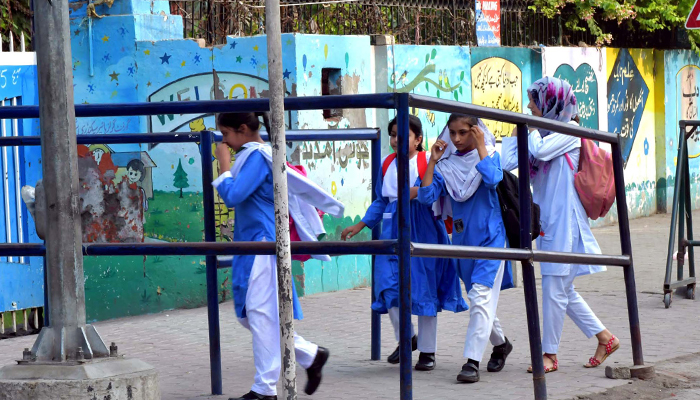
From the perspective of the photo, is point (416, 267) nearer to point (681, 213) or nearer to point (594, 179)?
point (594, 179)


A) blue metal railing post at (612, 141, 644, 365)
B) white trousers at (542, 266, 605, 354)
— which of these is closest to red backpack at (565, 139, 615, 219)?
blue metal railing post at (612, 141, 644, 365)

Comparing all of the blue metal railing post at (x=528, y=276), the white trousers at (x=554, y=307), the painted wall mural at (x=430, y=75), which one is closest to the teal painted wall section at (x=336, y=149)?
the painted wall mural at (x=430, y=75)

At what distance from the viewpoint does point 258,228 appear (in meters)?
4.91

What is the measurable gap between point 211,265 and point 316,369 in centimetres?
73

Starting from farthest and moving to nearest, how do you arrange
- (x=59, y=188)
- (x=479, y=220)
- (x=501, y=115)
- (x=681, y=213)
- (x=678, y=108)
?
(x=678, y=108) → (x=681, y=213) → (x=479, y=220) → (x=501, y=115) → (x=59, y=188)

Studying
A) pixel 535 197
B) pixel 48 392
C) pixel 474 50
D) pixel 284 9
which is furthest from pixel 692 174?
pixel 48 392

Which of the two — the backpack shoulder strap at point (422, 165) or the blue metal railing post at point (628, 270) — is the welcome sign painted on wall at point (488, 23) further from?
the blue metal railing post at point (628, 270)

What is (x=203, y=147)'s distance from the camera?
525cm

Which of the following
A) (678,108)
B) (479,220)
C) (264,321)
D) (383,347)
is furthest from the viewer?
(678,108)

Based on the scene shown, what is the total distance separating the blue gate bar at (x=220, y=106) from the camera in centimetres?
392

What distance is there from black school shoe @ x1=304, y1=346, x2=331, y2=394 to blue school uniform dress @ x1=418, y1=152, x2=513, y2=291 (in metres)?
1.01

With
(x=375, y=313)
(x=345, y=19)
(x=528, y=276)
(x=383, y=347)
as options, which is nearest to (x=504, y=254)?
(x=528, y=276)

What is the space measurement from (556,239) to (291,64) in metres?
3.26

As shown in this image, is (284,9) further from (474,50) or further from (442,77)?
(474,50)
